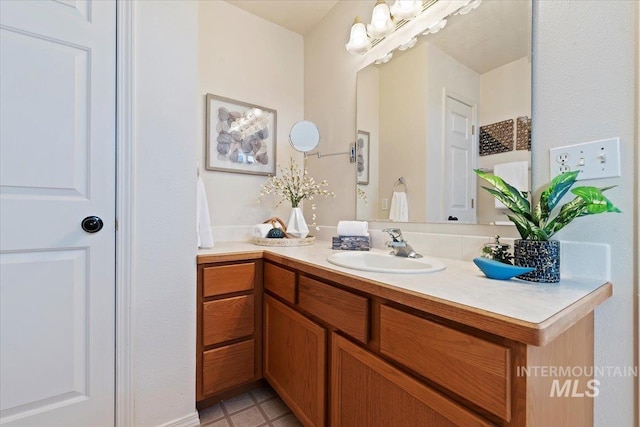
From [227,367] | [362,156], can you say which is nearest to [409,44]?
[362,156]

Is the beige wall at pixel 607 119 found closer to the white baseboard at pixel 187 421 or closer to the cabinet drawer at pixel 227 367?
the cabinet drawer at pixel 227 367

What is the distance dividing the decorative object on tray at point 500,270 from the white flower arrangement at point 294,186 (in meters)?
1.24

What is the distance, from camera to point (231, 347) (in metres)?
1.43

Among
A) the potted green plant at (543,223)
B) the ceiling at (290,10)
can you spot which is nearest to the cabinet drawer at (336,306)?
the potted green plant at (543,223)

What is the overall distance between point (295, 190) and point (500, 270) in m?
1.37

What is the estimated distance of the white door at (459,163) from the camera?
1197mm

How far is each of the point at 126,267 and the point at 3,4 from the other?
1.02 meters

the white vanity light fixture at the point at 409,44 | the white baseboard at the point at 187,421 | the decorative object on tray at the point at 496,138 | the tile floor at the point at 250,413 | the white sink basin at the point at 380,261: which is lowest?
the tile floor at the point at 250,413

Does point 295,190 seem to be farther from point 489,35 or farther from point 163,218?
point 489,35

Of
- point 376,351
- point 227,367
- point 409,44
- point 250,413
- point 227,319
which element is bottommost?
point 250,413

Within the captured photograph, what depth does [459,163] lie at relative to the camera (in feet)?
4.06

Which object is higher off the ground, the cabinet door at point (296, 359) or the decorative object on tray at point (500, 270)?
the decorative object on tray at point (500, 270)

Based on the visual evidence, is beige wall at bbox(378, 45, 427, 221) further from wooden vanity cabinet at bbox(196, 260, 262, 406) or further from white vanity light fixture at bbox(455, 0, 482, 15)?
wooden vanity cabinet at bbox(196, 260, 262, 406)

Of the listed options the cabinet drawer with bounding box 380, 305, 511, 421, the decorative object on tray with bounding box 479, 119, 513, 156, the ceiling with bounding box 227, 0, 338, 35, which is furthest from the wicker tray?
the ceiling with bounding box 227, 0, 338, 35
